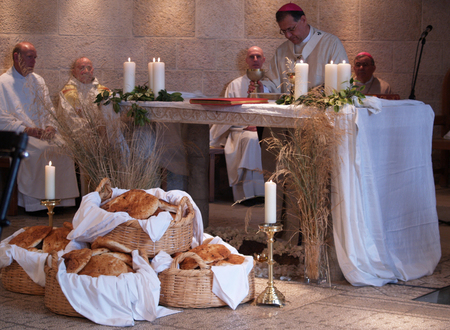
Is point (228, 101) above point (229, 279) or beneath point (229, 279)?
above

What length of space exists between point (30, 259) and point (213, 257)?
1004mm

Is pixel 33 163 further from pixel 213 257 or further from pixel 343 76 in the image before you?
pixel 343 76

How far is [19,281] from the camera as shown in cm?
324

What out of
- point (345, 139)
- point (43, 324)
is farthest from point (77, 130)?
point (345, 139)

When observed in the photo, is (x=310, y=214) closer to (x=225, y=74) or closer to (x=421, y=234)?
(x=421, y=234)

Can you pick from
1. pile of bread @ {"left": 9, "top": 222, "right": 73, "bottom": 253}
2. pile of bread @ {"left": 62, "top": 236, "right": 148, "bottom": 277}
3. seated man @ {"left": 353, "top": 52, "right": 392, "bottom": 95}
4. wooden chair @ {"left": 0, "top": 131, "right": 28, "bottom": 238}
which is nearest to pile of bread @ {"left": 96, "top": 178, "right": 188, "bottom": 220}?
pile of bread @ {"left": 62, "top": 236, "right": 148, "bottom": 277}

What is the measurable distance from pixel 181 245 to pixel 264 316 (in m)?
0.65

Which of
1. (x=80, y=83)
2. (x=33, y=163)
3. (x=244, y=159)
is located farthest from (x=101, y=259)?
(x=80, y=83)

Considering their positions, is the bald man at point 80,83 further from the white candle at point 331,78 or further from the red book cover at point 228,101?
the white candle at point 331,78

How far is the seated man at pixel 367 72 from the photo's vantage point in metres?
6.73

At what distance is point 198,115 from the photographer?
12.3ft

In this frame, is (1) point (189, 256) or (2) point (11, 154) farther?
(1) point (189, 256)

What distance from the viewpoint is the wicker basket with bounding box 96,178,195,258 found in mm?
3098

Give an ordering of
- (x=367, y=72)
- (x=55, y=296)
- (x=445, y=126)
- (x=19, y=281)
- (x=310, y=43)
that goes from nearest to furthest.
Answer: (x=55, y=296), (x=19, y=281), (x=310, y=43), (x=367, y=72), (x=445, y=126)
